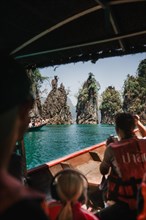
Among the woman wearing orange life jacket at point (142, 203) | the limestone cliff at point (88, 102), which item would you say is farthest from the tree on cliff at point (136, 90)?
the woman wearing orange life jacket at point (142, 203)

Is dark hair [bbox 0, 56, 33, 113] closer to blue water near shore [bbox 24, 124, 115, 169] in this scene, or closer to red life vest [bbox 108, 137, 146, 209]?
red life vest [bbox 108, 137, 146, 209]

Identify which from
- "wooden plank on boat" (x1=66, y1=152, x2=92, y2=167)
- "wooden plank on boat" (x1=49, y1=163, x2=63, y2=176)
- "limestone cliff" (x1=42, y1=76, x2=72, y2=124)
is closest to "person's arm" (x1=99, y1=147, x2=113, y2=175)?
"wooden plank on boat" (x1=49, y1=163, x2=63, y2=176)

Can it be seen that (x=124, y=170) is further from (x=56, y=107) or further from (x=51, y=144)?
(x=56, y=107)

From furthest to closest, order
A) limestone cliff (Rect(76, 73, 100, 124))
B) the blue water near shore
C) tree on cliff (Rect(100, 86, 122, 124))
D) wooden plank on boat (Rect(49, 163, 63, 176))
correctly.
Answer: limestone cliff (Rect(76, 73, 100, 124))
tree on cliff (Rect(100, 86, 122, 124))
the blue water near shore
wooden plank on boat (Rect(49, 163, 63, 176))

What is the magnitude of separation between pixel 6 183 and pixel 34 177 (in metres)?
4.56

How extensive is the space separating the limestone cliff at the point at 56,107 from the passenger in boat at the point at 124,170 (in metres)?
108

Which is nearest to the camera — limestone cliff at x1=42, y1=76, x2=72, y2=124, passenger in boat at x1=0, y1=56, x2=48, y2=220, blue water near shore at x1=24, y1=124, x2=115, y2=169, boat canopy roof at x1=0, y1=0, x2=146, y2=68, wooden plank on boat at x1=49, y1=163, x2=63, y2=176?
passenger in boat at x1=0, y1=56, x2=48, y2=220

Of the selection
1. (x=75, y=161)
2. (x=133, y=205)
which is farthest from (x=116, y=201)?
(x=75, y=161)

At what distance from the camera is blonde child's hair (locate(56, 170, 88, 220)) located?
1750 millimetres

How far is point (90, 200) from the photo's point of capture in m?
4.43

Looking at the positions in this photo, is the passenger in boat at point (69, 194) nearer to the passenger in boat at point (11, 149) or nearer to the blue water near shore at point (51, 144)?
the passenger in boat at point (11, 149)

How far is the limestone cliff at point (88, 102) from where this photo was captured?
12888 centimetres

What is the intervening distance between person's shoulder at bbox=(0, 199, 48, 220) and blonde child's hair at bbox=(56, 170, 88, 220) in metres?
1.13

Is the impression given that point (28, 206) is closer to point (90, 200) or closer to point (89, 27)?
point (89, 27)
